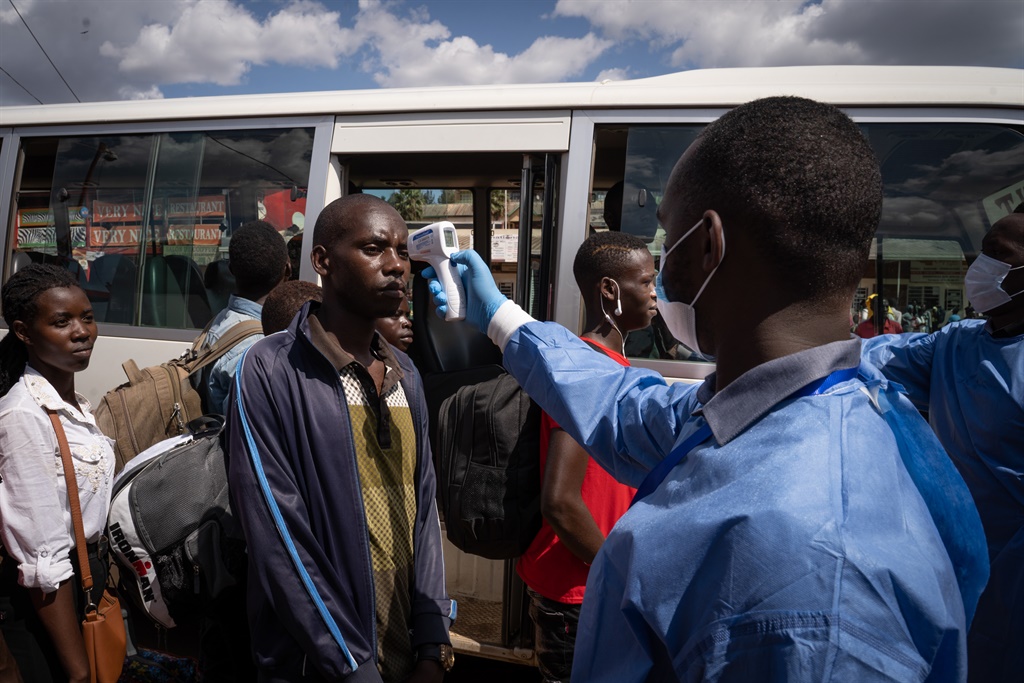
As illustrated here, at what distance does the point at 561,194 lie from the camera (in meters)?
3.41

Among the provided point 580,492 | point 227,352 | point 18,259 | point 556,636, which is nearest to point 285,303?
point 227,352

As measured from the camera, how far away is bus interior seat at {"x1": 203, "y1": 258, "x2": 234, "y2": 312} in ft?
12.9

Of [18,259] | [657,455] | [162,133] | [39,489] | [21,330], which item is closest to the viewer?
[657,455]

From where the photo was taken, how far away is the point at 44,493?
83.8 inches

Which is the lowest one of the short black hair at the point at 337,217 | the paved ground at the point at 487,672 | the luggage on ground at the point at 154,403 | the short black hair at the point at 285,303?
the paved ground at the point at 487,672

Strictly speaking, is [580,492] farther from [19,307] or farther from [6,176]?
[6,176]

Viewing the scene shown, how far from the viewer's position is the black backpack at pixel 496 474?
8.34ft

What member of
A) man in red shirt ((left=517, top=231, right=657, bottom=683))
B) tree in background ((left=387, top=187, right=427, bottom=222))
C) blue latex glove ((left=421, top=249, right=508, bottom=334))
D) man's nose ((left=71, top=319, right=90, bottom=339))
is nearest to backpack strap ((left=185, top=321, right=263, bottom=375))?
man's nose ((left=71, top=319, right=90, bottom=339))

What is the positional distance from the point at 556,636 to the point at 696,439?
155cm

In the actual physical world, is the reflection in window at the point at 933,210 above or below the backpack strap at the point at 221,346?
above

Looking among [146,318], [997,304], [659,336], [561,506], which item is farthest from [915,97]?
[146,318]

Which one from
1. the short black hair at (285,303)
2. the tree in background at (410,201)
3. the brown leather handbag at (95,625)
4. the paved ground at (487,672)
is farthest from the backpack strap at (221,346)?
the paved ground at (487,672)

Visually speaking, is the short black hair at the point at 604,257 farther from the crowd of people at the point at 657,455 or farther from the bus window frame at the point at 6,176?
the bus window frame at the point at 6,176

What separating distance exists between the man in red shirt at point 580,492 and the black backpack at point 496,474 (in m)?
0.08
